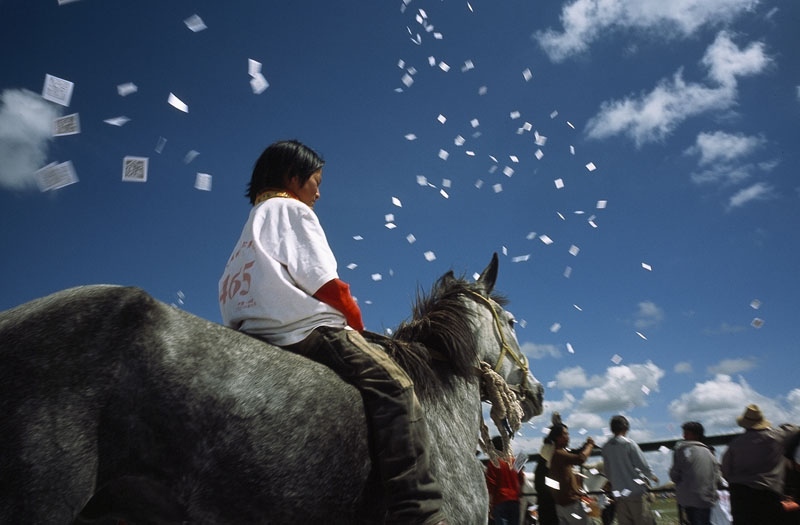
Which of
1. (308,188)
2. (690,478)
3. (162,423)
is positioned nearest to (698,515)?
(690,478)

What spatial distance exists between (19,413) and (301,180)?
6.20 ft

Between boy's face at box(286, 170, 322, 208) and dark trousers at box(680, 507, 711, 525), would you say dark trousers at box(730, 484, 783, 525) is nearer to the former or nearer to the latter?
dark trousers at box(680, 507, 711, 525)

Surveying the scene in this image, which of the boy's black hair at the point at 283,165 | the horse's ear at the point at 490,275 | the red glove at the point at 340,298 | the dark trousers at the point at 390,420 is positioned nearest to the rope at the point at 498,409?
the horse's ear at the point at 490,275

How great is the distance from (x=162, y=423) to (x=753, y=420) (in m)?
7.34

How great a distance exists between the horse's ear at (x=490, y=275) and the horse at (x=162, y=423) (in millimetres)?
2091

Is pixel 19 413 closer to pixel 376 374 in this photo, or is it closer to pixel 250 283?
pixel 250 283

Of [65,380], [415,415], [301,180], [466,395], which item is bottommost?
[65,380]

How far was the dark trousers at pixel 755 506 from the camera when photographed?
6473 millimetres

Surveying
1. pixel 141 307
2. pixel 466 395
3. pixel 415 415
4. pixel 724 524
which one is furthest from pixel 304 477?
pixel 724 524

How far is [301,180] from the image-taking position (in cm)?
333

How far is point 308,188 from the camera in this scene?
3361 mm

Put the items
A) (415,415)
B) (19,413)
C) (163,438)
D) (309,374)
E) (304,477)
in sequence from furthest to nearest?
(415,415) < (309,374) < (304,477) < (163,438) < (19,413)

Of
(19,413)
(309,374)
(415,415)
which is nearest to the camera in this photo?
(19,413)

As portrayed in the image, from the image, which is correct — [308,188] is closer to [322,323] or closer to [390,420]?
[322,323]
